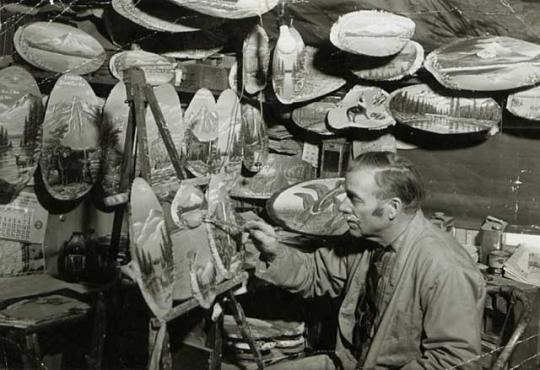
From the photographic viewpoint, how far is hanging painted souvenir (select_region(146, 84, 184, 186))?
133 inches

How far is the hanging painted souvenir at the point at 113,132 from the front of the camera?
3445 mm

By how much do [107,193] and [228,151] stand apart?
858mm

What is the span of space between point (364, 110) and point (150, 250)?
83.4 inches

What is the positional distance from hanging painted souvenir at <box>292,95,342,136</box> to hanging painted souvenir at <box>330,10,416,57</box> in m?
0.70

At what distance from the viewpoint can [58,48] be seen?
333cm

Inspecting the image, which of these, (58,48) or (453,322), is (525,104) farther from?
(58,48)

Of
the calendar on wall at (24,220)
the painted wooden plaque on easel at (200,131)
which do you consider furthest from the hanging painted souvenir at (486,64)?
the calendar on wall at (24,220)

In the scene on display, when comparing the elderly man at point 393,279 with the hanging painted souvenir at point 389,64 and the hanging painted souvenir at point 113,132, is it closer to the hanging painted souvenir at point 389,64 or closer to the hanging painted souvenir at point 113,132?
the hanging painted souvenir at point 389,64

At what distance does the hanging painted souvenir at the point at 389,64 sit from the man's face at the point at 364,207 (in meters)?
1.29

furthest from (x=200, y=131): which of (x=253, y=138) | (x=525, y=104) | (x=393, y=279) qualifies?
(x=525, y=104)

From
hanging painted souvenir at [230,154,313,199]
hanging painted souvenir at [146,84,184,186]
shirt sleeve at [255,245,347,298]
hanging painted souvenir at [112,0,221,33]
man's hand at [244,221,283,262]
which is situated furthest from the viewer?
hanging painted souvenir at [230,154,313,199]

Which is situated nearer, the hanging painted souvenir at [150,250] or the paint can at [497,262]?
the hanging painted souvenir at [150,250]

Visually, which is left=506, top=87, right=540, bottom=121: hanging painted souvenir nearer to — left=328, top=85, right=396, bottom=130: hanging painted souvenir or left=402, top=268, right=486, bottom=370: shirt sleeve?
left=328, top=85, right=396, bottom=130: hanging painted souvenir

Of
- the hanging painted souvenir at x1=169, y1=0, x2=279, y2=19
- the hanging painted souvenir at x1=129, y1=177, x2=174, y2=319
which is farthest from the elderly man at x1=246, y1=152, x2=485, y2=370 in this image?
the hanging painted souvenir at x1=169, y1=0, x2=279, y2=19
